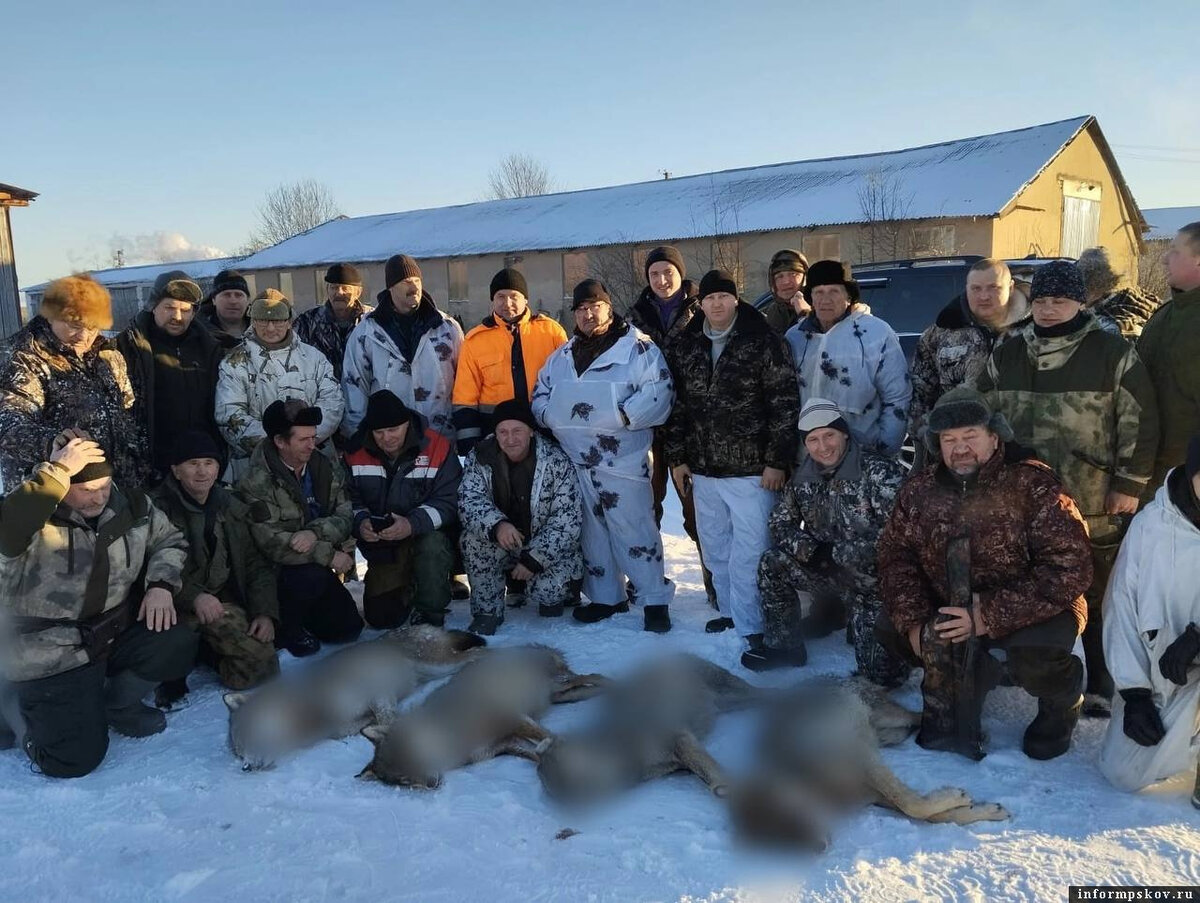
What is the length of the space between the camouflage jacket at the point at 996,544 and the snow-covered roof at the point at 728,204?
55.0 ft

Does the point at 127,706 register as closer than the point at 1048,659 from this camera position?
No

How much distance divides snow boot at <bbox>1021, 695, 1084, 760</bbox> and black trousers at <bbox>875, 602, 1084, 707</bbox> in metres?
0.02

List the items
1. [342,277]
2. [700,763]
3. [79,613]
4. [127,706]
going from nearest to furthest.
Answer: [700,763] → [79,613] → [127,706] → [342,277]

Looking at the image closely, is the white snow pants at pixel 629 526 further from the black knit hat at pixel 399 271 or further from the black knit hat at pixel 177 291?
the black knit hat at pixel 177 291

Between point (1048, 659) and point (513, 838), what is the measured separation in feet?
6.95

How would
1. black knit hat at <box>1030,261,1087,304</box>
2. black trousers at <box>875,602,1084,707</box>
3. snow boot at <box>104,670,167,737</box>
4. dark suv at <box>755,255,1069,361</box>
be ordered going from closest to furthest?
black trousers at <box>875,602,1084,707</box>, black knit hat at <box>1030,261,1087,304</box>, snow boot at <box>104,670,167,737</box>, dark suv at <box>755,255,1069,361</box>

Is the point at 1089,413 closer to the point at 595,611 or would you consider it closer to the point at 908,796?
the point at 908,796

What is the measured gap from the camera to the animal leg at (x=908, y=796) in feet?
9.77

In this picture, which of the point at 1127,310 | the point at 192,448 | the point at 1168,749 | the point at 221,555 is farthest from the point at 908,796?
the point at 192,448

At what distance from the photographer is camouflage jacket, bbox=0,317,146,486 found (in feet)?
14.0

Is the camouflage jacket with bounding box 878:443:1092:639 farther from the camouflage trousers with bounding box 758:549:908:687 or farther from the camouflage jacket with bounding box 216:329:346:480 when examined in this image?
the camouflage jacket with bounding box 216:329:346:480

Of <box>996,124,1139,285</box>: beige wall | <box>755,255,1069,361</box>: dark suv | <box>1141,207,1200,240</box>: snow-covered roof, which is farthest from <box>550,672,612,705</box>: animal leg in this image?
<box>1141,207,1200,240</box>: snow-covered roof

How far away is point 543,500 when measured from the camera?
206 inches

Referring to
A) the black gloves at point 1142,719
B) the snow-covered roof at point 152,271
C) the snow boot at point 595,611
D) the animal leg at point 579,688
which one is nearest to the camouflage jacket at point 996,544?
the black gloves at point 1142,719
